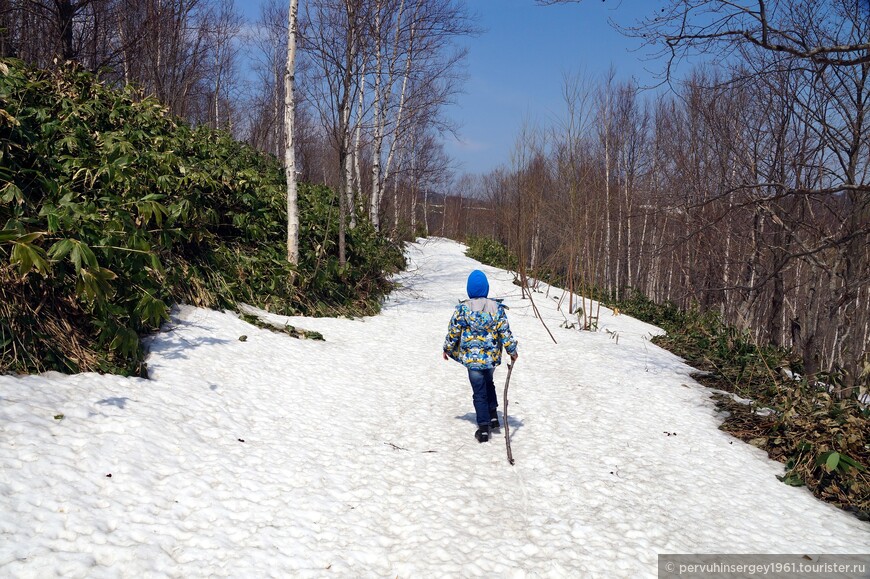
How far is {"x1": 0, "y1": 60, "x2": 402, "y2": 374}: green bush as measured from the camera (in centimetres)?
459

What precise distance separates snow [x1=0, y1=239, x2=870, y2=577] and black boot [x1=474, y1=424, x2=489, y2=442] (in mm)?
83

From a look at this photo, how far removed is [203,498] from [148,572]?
0.83 m

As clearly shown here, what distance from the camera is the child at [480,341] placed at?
18.2ft

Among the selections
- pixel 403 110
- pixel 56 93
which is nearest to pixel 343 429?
pixel 56 93

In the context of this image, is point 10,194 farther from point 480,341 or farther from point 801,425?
point 801,425

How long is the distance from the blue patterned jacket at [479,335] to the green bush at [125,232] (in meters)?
3.02

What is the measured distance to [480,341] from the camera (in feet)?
18.2

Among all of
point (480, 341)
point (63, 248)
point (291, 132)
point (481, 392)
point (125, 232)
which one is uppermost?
point (291, 132)

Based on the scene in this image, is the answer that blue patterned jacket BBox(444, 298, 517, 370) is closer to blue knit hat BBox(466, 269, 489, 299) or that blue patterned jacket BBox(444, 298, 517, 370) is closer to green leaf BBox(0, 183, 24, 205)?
blue knit hat BBox(466, 269, 489, 299)

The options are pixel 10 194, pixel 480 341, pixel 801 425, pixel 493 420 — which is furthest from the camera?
pixel 493 420

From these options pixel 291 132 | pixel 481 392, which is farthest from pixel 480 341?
pixel 291 132

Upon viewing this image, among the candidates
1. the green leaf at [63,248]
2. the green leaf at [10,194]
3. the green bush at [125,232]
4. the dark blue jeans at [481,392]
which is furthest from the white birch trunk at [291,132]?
the green leaf at [63,248]

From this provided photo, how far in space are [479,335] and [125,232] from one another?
3953 millimetres

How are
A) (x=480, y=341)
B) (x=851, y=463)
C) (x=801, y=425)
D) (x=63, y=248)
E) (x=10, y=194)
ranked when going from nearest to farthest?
(x=63, y=248) < (x=10, y=194) < (x=851, y=463) < (x=480, y=341) < (x=801, y=425)
